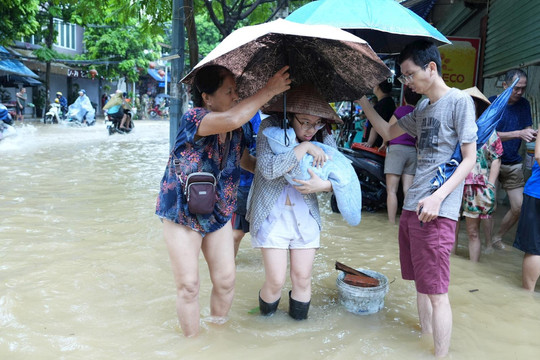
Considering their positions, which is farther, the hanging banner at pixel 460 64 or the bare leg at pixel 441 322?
the hanging banner at pixel 460 64

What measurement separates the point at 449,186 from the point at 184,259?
1498 millimetres

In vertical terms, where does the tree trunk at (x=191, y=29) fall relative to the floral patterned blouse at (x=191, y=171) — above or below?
above

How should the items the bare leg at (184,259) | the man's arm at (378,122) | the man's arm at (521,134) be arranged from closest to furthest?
1. the bare leg at (184,259)
2. the man's arm at (378,122)
3. the man's arm at (521,134)

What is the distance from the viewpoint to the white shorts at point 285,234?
293cm

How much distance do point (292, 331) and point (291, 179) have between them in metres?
1.03

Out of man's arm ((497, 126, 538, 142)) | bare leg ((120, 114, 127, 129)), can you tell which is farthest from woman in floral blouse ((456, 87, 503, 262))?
bare leg ((120, 114, 127, 129))

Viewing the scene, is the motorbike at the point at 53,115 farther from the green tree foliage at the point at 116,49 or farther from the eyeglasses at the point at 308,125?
the eyeglasses at the point at 308,125

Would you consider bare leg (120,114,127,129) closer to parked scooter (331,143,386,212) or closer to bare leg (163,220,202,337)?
parked scooter (331,143,386,212)

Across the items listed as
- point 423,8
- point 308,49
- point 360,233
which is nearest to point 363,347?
point 308,49

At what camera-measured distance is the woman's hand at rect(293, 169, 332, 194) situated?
279cm

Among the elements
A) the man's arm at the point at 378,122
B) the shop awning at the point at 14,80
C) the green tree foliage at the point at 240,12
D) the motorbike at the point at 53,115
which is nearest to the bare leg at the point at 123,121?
the green tree foliage at the point at 240,12

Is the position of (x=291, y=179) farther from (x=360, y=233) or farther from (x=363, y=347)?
(x=360, y=233)

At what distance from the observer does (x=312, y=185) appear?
2.80 meters

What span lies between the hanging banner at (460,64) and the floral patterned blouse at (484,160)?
3.24 m
